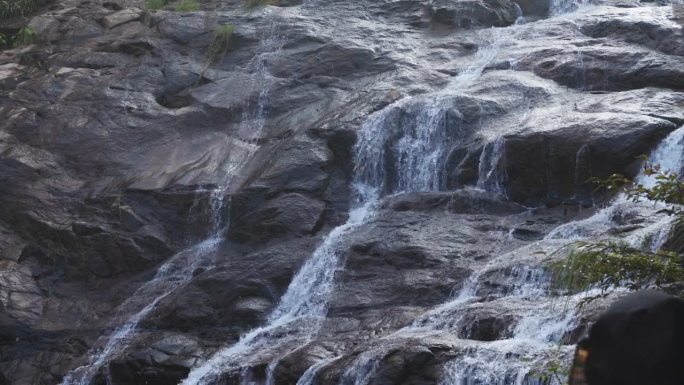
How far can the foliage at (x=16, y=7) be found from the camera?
2162 cm

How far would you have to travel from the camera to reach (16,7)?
2173 centimetres

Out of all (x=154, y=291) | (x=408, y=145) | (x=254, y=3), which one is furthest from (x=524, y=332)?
(x=254, y=3)

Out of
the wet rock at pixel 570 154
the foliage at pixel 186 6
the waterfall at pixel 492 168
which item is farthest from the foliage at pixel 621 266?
the foliage at pixel 186 6

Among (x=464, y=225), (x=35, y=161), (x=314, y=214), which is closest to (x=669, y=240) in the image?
(x=464, y=225)

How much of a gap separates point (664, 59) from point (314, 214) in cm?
650

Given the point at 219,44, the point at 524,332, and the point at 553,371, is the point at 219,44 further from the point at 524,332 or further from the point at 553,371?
the point at 553,371

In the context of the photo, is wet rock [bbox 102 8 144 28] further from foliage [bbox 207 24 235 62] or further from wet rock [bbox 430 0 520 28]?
wet rock [bbox 430 0 520 28]

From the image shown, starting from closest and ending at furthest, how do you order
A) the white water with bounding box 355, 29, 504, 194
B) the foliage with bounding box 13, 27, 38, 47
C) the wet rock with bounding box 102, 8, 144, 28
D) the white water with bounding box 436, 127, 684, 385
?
the white water with bounding box 436, 127, 684, 385, the white water with bounding box 355, 29, 504, 194, the foliage with bounding box 13, 27, 38, 47, the wet rock with bounding box 102, 8, 144, 28

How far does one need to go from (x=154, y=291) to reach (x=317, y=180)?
10.5ft

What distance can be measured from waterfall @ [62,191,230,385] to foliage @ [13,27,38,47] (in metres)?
7.83

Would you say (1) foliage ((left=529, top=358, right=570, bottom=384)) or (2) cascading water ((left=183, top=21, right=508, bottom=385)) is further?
(2) cascading water ((left=183, top=21, right=508, bottom=385))

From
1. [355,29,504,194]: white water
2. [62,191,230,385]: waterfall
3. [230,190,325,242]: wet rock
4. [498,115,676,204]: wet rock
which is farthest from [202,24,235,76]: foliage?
[498,115,676,204]: wet rock

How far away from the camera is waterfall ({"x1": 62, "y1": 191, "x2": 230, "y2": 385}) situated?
12.2 m

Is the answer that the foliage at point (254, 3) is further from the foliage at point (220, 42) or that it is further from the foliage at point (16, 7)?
the foliage at point (16, 7)
